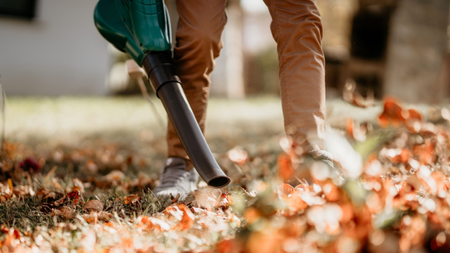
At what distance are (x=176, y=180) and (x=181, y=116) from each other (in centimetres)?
34

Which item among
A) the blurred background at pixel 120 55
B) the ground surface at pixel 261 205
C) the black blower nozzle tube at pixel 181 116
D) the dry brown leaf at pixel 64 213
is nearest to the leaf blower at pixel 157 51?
the black blower nozzle tube at pixel 181 116

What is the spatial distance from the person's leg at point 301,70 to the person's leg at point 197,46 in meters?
0.23

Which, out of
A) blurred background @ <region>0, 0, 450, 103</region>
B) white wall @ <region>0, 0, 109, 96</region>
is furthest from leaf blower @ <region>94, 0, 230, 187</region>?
white wall @ <region>0, 0, 109, 96</region>

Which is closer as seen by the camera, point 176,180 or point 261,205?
point 261,205

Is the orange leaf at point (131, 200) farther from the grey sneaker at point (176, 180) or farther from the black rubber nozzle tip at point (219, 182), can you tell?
the black rubber nozzle tip at point (219, 182)

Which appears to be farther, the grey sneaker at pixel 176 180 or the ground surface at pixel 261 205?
the grey sneaker at pixel 176 180

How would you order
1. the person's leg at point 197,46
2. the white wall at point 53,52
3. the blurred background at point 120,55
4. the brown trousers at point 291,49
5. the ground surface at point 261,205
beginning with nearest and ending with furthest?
1. the ground surface at point 261,205
2. the brown trousers at point 291,49
3. the person's leg at point 197,46
4. the blurred background at point 120,55
5. the white wall at point 53,52

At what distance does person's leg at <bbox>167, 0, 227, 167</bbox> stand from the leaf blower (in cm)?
8

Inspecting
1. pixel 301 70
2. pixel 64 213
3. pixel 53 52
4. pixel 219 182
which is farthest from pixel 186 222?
pixel 53 52

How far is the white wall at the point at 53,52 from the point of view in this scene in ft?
18.7

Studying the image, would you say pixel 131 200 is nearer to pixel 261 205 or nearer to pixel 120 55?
pixel 261 205

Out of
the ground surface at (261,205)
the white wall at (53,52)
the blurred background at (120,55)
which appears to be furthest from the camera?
the white wall at (53,52)

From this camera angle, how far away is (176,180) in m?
1.43

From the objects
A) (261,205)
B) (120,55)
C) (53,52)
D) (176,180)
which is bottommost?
(120,55)
